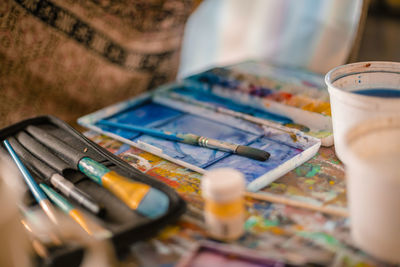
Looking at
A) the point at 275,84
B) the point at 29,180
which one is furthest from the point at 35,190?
the point at 275,84

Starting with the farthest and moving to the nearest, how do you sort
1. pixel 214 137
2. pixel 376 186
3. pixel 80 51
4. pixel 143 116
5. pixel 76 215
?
pixel 80 51 < pixel 143 116 < pixel 214 137 < pixel 76 215 < pixel 376 186

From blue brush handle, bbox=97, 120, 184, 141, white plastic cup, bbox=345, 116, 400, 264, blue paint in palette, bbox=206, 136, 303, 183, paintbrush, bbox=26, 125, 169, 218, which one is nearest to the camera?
white plastic cup, bbox=345, 116, 400, 264

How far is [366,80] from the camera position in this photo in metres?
0.74

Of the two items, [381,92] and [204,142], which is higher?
[381,92]

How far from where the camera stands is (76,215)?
59cm

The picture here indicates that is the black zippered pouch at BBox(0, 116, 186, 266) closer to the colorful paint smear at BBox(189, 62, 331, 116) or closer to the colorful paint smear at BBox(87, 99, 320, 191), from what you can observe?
the colorful paint smear at BBox(87, 99, 320, 191)

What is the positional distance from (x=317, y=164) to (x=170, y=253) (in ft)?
1.11

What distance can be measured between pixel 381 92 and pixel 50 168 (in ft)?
1.94

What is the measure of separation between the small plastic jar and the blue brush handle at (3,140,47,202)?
0.28m

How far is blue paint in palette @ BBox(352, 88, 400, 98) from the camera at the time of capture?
69 centimetres

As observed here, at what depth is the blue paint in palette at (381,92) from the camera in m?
0.69

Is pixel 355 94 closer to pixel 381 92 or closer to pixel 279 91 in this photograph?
pixel 381 92

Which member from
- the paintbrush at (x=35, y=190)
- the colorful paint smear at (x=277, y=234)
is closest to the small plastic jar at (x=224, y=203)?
the colorful paint smear at (x=277, y=234)

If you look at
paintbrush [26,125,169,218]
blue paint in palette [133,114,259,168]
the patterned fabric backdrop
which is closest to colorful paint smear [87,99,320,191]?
blue paint in palette [133,114,259,168]
